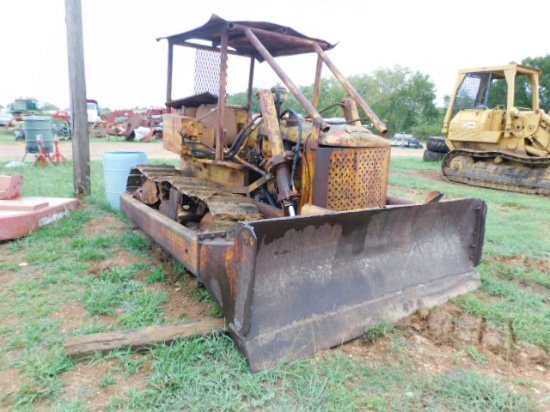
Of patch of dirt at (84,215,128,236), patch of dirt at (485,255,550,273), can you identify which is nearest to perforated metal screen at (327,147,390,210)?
patch of dirt at (485,255,550,273)

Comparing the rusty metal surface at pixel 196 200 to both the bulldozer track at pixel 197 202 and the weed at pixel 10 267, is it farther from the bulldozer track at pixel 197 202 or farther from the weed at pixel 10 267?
the weed at pixel 10 267

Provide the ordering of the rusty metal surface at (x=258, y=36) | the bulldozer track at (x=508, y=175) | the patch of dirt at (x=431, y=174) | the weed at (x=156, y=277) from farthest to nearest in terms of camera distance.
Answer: the patch of dirt at (x=431, y=174) < the bulldozer track at (x=508, y=175) < the rusty metal surface at (x=258, y=36) < the weed at (x=156, y=277)

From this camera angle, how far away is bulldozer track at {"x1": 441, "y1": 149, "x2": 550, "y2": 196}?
937 centimetres

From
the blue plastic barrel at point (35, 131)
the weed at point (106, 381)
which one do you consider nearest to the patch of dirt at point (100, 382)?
the weed at point (106, 381)

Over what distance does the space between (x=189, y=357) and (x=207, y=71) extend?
355 centimetres

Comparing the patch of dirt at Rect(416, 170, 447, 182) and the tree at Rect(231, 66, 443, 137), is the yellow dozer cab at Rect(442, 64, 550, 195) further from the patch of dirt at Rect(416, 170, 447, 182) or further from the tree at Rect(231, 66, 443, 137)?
the tree at Rect(231, 66, 443, 137)

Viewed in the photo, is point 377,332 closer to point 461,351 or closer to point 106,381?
point 461,351

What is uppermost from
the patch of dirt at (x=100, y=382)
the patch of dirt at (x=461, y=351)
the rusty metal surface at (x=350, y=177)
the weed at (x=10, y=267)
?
the rusty metal surface at (x=350, y=177)

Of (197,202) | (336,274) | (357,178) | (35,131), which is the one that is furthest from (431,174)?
(35,131)

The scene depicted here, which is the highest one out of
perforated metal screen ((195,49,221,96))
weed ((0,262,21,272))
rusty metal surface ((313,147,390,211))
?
perforated metal screen ((195,49,221,96))

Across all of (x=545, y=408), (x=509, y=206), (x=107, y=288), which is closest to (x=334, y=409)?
(x=545, y=408)

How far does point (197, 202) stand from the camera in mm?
3902

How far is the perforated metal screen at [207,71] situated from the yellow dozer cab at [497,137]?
7987 millimetres

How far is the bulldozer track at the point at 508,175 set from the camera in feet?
30.7
